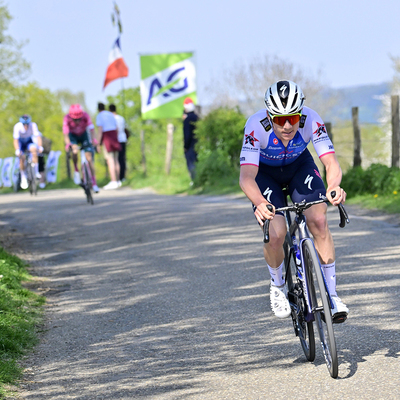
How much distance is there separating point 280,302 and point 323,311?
741mm

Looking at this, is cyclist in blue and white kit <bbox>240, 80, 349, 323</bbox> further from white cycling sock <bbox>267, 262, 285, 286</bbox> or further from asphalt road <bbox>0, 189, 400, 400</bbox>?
asphalt road <bbox>0, 189, 400, 400</bbox>

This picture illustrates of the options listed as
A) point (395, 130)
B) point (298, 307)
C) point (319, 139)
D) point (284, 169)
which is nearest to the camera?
point (298, 307)

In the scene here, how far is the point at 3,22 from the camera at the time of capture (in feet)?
176

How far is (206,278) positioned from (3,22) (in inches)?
1992

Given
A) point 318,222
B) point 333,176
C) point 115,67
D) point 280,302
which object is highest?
point 115,67

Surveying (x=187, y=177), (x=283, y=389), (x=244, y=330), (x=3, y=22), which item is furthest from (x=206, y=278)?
(x=3, y=22)

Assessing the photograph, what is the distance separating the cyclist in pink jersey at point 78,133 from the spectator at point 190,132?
5.63m

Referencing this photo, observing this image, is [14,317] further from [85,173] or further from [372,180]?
[85,173]

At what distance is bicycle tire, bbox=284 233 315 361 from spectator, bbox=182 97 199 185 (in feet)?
51.1

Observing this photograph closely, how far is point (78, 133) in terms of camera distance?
15.3 metres

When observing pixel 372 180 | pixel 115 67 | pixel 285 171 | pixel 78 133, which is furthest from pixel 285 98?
pixel 115 67

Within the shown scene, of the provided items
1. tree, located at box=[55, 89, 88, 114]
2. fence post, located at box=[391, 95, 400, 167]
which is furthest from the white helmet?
tree, located at box=[55, 89, 88, 114]

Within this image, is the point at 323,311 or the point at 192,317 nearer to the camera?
the point at 323,311

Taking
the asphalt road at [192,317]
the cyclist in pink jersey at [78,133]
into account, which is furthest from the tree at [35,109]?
the asphalt road at [192,317]
